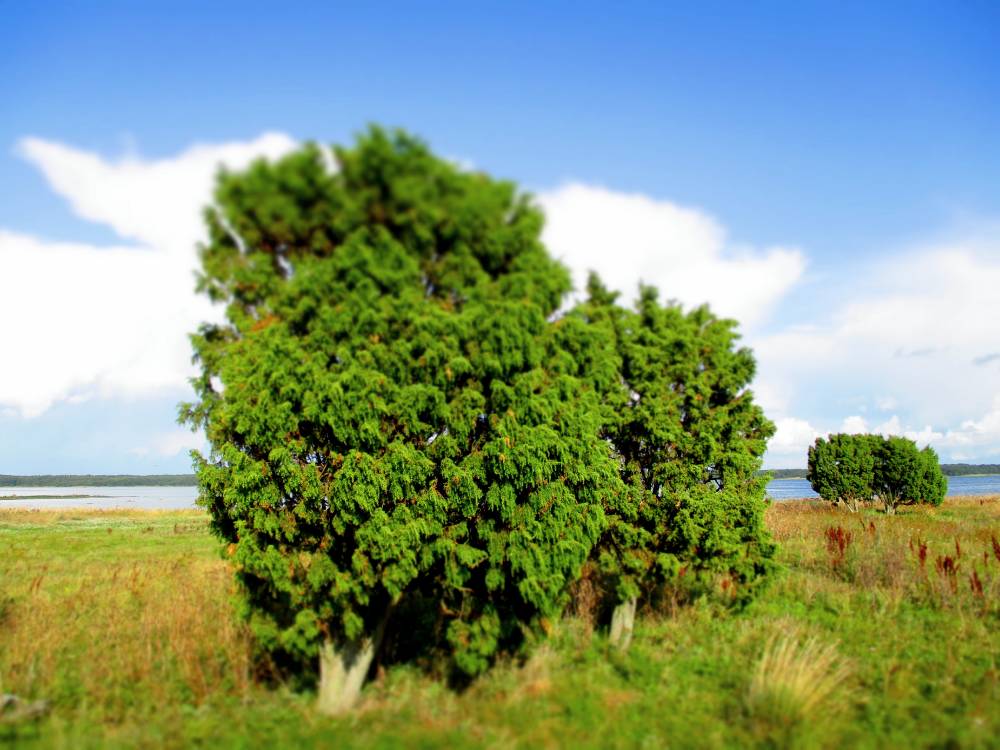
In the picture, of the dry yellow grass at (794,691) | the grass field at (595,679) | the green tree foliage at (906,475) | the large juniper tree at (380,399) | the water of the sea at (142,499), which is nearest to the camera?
the grass field at (595,679)

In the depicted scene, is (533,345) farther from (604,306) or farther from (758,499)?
(758,499)

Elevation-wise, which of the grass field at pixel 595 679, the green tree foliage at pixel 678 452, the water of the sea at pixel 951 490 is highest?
the green tree foliage at pixel 678 452

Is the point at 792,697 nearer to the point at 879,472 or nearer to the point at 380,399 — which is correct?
the point at 380,399

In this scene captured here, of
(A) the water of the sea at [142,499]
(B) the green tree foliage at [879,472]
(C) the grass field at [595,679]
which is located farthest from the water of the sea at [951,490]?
(C) the grass field at [595,679]

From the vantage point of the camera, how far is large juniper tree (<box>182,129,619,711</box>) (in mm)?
6367

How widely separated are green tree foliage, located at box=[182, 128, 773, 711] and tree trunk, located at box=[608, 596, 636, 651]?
2.06 metres

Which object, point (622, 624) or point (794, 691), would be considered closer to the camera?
point (794, 691)

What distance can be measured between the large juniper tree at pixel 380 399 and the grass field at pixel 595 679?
0.83 m

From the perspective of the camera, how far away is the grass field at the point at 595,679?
19.4 ft

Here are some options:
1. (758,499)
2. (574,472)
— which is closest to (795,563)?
(758,499)

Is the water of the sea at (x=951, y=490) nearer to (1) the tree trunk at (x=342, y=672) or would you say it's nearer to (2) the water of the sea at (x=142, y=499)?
(2) the water of the sea at (x=142, y=499)

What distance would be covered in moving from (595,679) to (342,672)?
10.6 ft

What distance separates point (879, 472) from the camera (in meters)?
29.4

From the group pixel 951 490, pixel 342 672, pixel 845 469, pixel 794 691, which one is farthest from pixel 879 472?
pixel 951 490
